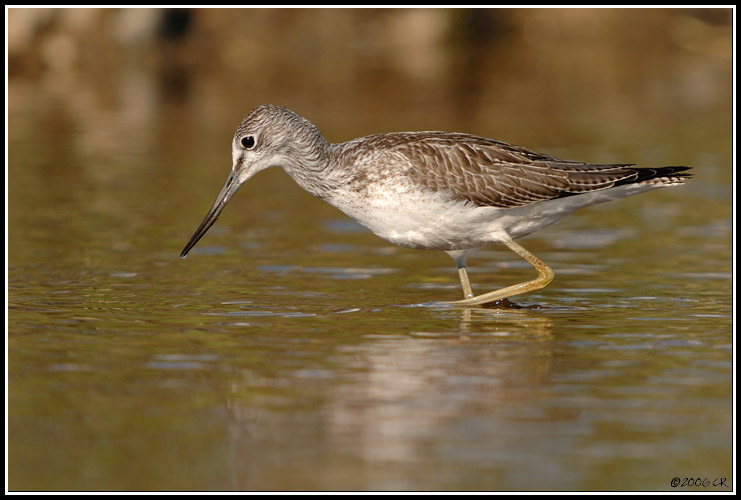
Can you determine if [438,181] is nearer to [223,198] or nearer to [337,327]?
[337,327]

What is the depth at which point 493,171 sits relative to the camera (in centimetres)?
1208

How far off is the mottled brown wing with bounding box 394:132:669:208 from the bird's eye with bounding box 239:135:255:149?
1433 mm

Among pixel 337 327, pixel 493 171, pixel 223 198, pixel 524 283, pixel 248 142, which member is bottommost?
pixel 337 327

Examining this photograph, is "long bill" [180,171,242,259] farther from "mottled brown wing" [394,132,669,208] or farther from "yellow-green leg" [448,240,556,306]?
"yellow-green leg" [448,240,556,306]

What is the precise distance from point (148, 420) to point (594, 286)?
237 inches

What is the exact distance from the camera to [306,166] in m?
12.1

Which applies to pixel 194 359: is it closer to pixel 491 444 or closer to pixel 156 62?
pixel 491 444

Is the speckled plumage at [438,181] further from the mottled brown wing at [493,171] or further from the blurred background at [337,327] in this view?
the blurred background at [337,327]

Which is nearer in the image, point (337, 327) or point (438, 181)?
point (337, 327)

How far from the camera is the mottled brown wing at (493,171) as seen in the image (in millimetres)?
11766

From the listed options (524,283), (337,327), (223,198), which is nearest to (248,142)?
(223,198)

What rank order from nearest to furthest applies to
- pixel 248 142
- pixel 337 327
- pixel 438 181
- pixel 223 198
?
pixel 337 327
pixel 438 181
pixel 248 142
pixel 223 198

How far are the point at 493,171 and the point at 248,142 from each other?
8.18 feet

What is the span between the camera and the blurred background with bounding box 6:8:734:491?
7449 millimetres
